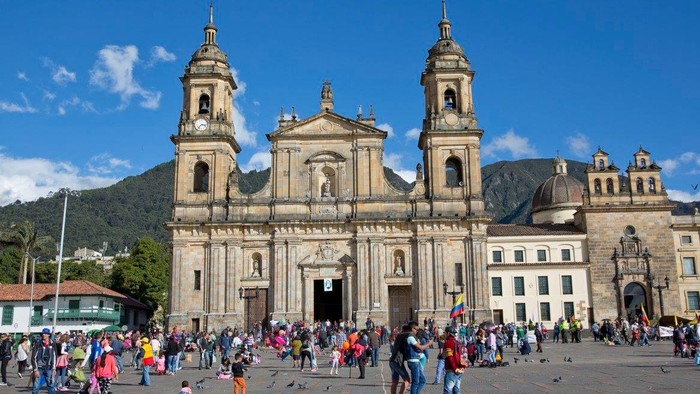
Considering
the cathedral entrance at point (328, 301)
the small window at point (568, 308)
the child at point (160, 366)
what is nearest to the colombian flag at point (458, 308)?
the cathedral entrance at point (328, 301)

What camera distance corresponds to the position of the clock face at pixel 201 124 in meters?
53.4

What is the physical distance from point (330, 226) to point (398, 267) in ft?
18.1

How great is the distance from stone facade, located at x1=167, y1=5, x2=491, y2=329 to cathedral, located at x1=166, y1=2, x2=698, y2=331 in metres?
0.08

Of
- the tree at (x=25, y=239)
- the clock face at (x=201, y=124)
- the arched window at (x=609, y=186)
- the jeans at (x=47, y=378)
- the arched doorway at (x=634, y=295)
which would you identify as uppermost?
the clock face at (x=201, y=124)

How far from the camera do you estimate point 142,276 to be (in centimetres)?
7138

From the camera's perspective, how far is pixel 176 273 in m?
50.7

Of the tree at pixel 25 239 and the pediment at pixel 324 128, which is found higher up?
the pediment at pixel 324 128

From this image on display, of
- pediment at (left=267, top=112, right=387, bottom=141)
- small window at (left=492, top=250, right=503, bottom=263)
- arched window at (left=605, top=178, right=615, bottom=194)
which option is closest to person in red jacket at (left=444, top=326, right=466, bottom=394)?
pediment at (left=267, top=112, right=387, bottom=141)

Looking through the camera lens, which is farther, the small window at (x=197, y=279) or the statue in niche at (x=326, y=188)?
the statue in niche at (x=326, y=188)

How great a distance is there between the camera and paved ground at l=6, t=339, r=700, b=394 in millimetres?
19888

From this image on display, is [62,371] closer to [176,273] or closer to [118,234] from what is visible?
[176,273]

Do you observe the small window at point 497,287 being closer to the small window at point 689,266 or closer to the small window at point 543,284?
the small window at point 543,284

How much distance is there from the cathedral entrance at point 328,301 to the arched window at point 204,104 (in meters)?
15.2

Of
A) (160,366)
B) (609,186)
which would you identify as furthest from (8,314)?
(609,186)
